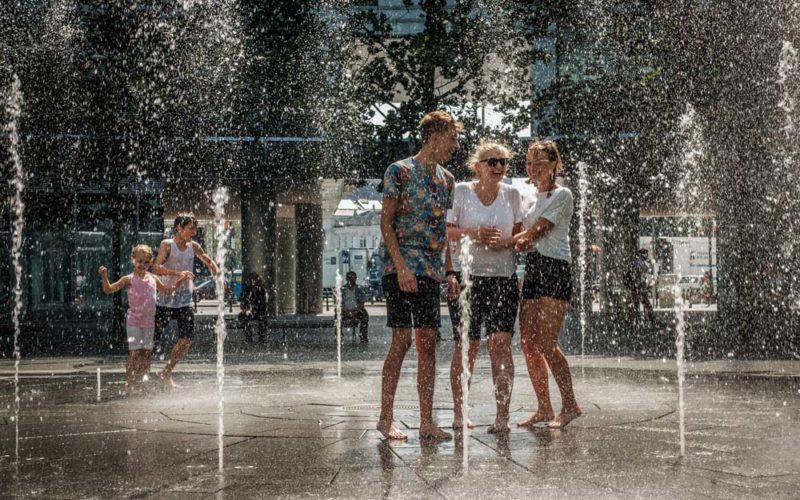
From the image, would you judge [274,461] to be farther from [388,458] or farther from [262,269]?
[262,269]

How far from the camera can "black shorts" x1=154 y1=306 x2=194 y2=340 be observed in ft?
32.9

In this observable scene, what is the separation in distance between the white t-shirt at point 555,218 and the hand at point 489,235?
1.22 feet

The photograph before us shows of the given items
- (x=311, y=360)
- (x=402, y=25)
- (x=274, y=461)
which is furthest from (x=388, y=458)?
(x=402, y=25)

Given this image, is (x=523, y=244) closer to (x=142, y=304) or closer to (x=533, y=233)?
(x=533, y=233)

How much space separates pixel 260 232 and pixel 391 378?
24.8m

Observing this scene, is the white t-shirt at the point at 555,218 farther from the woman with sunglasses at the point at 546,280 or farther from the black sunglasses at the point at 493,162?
the black sunglasses at the point at 493,162

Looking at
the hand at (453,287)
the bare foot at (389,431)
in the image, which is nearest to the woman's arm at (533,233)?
the hand at (453,287)

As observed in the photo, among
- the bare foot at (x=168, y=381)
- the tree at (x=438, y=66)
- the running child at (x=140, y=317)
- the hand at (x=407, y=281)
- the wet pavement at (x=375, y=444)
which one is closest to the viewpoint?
the wet pavement at (x=375, y=444)

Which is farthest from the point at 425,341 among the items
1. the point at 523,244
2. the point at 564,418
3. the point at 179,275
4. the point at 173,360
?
the point at 173,360

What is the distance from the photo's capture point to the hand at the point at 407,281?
5871 millimetres

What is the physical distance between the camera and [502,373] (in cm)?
644

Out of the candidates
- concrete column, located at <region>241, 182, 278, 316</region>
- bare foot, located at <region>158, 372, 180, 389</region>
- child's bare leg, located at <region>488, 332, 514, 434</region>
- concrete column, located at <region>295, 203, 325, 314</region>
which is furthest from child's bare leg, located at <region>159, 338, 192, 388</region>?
concrete column, located at <region>295, 203, 325, 314</region>

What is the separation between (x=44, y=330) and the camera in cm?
2573

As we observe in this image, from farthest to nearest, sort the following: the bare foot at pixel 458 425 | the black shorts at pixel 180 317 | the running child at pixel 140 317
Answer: the black shorts at pixel 180 317 → the running child at pixel 140 317 → the bare foot at pixel 458 425
